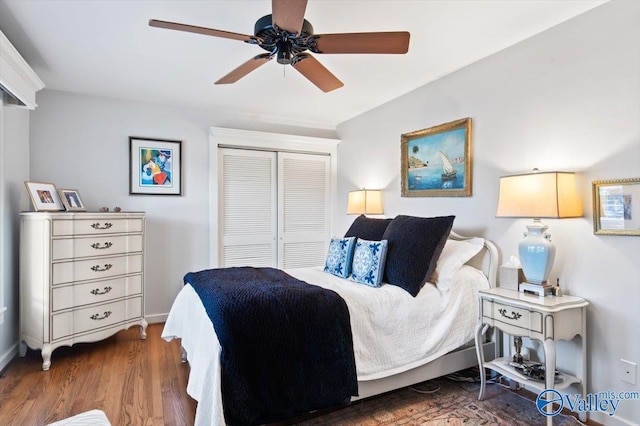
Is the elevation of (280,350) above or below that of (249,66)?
below

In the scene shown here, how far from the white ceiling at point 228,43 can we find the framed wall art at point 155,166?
18.9 inches

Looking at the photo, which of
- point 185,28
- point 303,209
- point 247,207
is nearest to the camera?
point 185,28

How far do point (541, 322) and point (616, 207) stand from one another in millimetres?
786

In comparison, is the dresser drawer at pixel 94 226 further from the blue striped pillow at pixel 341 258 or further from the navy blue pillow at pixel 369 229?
the navy blue pillow at pixel 369 229

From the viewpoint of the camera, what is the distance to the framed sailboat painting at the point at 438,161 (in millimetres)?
2963

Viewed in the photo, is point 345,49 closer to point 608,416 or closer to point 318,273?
point 318,273

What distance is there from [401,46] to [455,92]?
4.55ft

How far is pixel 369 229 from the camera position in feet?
10.3

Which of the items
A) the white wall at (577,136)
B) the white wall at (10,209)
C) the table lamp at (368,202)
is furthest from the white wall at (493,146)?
the white wall at (10,209)

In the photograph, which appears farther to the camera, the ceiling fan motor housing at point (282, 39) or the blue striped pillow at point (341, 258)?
the blue striped pillow at point (341, 258)

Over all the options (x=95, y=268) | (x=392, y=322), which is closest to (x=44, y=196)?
(x=95, y=268)

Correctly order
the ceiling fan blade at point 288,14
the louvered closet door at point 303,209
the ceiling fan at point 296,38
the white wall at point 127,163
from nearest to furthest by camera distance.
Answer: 1. the ceiling fan blade at point 288,14
2. the ceiling fan at point 296,38
3. the white wall at point 127,163
4. the louvered closet door at point 303,209

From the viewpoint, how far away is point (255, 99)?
12.5ft

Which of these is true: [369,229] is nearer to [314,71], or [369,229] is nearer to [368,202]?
[368,202]
